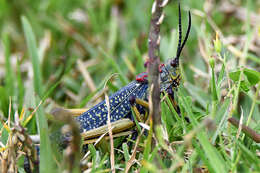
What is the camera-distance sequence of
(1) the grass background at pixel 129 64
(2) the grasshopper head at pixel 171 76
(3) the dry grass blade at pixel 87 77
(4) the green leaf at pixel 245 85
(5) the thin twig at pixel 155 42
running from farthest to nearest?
(3) the dry grass blade at pixel 87 77 < (2) the grasshopper head at pixel 171 76 < (4) the green leaf at pixel 245 85 < (1) the grass background at pixel 129 64 < (5) the thin twig at pixel 155 42

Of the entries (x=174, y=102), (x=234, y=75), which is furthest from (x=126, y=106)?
(x=234, y=75)

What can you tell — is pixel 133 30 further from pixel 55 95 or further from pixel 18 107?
pixel 18 107

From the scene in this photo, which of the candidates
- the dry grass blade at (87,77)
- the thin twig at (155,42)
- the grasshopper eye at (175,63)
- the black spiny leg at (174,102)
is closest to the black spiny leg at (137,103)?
the black spiny leg at (174,102)

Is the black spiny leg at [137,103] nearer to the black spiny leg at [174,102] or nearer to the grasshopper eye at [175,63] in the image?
the black spiny leg at [174,102]

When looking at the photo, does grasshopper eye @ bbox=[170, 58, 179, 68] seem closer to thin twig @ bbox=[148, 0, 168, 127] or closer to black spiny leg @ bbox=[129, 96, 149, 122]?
black spiny leg @ bbox=[129, 96, 149, 122]

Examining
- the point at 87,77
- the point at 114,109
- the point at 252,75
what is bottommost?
the point at 114,109

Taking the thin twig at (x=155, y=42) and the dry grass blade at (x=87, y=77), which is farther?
the dry grass blade at (x=87, y=77)

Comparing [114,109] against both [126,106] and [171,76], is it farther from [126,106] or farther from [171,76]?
[171,76]
